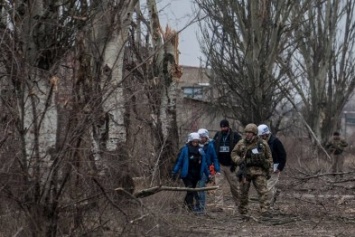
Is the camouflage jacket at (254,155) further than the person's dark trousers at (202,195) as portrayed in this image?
No

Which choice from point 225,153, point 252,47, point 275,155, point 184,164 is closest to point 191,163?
point 184,164

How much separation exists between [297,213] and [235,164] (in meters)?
1.40

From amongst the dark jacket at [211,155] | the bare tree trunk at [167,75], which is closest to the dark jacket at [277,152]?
the dark jacket at [211,155]

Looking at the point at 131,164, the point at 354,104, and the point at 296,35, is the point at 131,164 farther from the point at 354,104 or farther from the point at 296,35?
the point at 354,104

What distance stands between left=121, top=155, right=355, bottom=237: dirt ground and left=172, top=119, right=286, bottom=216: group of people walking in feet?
0.82

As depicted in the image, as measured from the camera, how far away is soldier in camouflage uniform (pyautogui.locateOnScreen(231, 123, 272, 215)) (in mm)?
16000

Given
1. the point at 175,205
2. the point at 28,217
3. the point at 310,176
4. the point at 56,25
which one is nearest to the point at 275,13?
the point at 310,176

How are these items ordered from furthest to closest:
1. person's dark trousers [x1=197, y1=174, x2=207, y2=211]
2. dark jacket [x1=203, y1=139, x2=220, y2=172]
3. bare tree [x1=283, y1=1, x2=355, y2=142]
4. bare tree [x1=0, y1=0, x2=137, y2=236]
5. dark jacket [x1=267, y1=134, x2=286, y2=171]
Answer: bare tree [x1=283, y1=1, x2=355, y2=142] → dark jacket [x1=267, y1=134, x2=286, y2=171] → dark jacket [x1=203, y1=139, x2=220, y2=172] → person's dark trousers [x1=197, y1=174, x2=207, y2=211] → bare tree [x1=0, y1=0, x2=137, y2=236]

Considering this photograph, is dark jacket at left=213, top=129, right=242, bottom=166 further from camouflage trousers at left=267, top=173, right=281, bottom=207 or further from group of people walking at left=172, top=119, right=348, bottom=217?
camouflage trousers at left=267, top=173, right=281, bottom=207

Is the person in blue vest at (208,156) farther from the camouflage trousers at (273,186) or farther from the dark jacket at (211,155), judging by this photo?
the camouflage trousers at (273,186)

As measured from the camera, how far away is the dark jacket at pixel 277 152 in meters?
17.6

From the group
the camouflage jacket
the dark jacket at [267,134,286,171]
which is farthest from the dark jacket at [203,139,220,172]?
the camouflage jacket

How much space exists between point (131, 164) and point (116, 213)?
1.05 m

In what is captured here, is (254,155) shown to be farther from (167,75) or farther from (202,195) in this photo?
(167,75)
